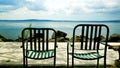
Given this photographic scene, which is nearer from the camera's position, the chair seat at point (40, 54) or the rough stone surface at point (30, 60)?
the chair seat at point (40, 54)

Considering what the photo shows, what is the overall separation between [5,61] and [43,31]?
1.87 m

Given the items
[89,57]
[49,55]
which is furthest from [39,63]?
[89,57]

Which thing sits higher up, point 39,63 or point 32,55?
point 32,55

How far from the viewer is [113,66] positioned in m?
5.55

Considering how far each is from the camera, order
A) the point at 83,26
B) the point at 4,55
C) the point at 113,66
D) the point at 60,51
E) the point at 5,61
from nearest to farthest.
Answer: the point at 83,26, the point at 113,66, the point at 5,61, the point at 4,55, the point at 60,51

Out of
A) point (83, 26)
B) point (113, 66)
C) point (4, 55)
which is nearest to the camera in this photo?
point (83, 26)

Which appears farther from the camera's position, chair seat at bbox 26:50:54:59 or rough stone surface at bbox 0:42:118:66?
rough stone surface at bbox 0:42:118:66

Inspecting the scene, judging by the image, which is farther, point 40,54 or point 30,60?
point 30,60

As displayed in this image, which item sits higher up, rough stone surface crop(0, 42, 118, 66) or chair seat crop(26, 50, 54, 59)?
chair seat crop(26, 50, 54, 59)

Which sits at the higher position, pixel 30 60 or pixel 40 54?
pixel 40 54

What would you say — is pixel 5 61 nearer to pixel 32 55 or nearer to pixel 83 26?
pixel 32 55

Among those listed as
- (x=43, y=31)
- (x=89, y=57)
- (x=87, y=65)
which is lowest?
(x=87, y=65)

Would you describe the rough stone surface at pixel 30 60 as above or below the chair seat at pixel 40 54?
below

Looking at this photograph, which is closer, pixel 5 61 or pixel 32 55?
pixel 32 55
